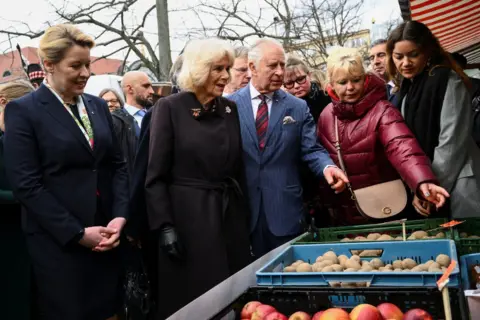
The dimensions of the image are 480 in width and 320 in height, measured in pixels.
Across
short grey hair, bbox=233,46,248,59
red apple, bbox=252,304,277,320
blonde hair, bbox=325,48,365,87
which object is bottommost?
red apple, bbox=252,304,277,320

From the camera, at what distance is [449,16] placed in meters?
5.63

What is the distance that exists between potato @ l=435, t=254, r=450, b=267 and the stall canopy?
10.7ft

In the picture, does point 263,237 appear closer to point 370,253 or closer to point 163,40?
point 370,253

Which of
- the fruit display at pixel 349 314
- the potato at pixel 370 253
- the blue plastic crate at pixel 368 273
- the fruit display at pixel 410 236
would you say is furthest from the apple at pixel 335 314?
the fruit display at pixel 410 236

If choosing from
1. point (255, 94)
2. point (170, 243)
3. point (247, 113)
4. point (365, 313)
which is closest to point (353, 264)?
point (365, 313)

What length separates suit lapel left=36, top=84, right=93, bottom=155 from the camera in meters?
2.60

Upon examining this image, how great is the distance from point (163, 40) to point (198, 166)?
33.1 feet

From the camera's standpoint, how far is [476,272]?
196cm

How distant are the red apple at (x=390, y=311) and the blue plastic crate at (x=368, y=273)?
14 cm

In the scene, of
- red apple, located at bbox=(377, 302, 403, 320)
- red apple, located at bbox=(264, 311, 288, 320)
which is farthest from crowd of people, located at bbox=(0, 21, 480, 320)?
red apple, located at bbox=(377, 302, 403, 320)

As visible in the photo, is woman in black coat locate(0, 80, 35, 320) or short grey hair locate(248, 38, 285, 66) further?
short grey hair locate(248, 38, 285, 66)

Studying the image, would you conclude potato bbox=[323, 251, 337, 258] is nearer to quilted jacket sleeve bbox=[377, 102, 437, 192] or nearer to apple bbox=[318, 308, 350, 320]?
apple bbox=[318, 308, 350, 320]

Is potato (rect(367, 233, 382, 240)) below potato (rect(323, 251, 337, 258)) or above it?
below

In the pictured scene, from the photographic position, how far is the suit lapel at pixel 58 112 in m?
2.60
